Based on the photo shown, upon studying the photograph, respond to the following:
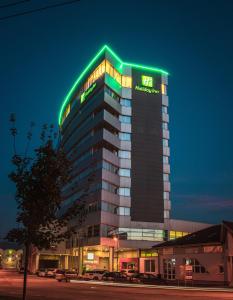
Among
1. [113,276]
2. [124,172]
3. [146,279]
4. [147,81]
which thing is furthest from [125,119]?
[146,279]

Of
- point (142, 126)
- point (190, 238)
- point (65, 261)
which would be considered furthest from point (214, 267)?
point (65, 261)

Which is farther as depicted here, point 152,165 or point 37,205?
point 152,165

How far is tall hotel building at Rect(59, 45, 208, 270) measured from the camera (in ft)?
285

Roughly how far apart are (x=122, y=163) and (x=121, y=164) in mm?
397

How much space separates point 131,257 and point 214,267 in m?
31.9

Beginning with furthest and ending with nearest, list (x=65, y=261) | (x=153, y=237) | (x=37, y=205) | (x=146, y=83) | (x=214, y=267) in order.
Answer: (x=65, y=261) → (x=146, y=83) → (x=153, y=237) → (x=214, y=267) → (x=37, y=205)

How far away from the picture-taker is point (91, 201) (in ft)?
287

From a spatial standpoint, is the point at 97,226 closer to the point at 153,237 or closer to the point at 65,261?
the point at 153,237

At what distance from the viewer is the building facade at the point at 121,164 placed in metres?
86.9

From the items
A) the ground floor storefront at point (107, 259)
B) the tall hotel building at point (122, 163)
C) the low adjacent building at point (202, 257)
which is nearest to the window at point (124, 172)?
the tall hotel building at point (122, 163)

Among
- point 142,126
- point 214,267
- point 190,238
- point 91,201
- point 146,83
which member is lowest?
point 214,267

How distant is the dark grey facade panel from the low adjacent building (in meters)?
26.7

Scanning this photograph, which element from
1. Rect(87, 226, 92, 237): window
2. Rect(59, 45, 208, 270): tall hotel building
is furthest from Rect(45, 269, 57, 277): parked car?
Rect(87, 226, 92, 237): window

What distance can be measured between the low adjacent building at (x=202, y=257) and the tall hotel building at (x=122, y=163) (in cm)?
1918
